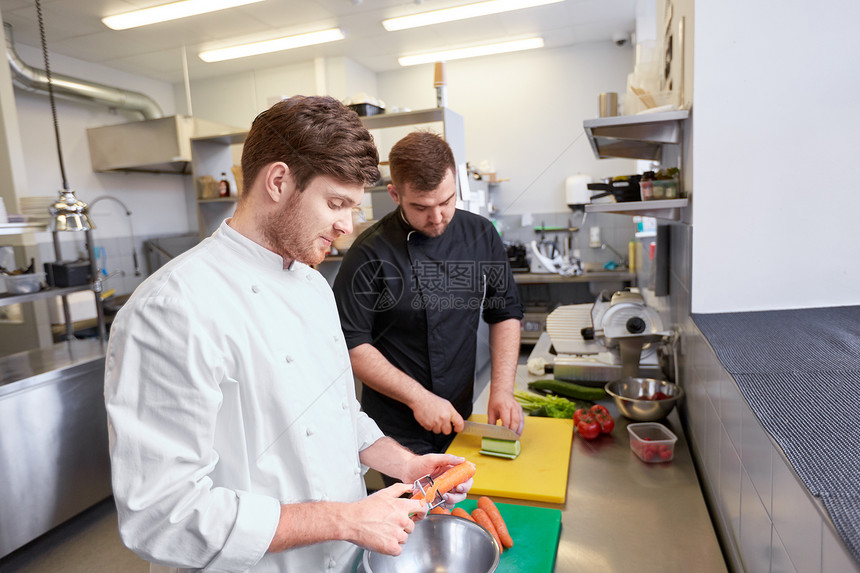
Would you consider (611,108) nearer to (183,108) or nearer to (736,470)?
(736,470)

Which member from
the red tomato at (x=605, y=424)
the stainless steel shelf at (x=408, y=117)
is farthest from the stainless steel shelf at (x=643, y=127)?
the stainless steel shelf at (x=408, y=117)

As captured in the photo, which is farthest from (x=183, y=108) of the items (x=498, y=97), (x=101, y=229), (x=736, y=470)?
(x=736, y=470)

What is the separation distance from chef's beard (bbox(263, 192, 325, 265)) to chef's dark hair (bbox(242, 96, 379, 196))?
0.13 feet

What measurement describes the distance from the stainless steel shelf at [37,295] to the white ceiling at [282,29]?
6.94 feet

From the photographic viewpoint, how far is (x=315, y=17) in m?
4.25

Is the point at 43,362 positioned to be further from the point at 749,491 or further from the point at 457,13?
the point at 457,13

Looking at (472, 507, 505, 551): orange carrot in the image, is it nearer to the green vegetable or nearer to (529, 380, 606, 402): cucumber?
the green vegetable

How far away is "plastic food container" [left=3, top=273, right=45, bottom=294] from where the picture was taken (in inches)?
103

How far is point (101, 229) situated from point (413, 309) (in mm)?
4385

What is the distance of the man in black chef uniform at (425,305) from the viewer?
160 cm

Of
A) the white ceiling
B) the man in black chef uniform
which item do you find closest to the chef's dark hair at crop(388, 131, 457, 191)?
the man in black chef uniform

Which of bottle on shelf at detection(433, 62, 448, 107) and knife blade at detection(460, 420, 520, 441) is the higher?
bottle on shelf at detection(433, 62, 448, 107)

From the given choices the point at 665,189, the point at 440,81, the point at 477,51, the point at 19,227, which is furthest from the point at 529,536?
the point at 477,51

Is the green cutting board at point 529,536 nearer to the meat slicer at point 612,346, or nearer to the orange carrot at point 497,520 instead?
the orange carrot at point 497,520
